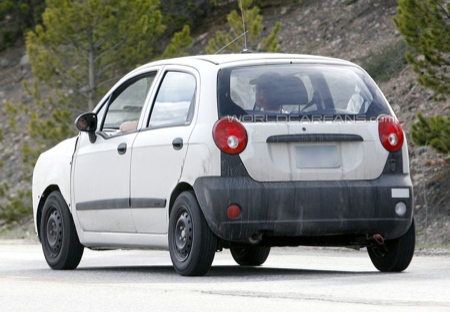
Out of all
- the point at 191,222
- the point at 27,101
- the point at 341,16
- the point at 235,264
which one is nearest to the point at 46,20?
the point at 341,16

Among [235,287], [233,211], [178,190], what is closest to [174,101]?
[178,190]

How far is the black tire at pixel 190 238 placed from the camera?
9.47 m

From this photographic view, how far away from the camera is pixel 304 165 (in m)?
9.55

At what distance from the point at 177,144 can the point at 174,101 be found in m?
0.61

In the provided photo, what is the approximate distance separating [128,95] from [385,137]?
8.26ft

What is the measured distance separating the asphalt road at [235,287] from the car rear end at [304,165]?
38cm

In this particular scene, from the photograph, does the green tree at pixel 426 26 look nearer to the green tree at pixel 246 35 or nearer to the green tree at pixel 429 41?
the green tree at pixel 429 41

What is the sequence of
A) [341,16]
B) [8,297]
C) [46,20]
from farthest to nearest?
1. [341,16]
2. [46,20]
3. [8,297]

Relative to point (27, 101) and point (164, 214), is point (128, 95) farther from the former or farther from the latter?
point (27, 101)

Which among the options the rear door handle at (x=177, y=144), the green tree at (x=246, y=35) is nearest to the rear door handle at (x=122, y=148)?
the rear door handle at (x=177, y=144)

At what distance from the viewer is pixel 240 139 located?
9477 millimetres

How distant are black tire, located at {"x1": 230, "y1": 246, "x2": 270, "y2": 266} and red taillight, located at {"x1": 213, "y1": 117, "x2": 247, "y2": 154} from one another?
94.6 inches

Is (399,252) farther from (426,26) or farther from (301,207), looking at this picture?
(426,26)

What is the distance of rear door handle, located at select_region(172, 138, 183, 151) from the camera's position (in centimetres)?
977
